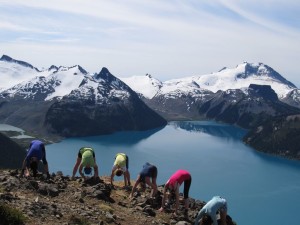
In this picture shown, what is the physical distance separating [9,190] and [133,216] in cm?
662

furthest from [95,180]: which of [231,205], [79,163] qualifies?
[231,205]

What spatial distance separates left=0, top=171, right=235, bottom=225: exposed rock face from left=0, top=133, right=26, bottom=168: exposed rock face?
137553 mm

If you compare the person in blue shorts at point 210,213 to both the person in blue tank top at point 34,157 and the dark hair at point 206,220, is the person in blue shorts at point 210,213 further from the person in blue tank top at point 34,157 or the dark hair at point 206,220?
the person in blue tank top at point 34,157

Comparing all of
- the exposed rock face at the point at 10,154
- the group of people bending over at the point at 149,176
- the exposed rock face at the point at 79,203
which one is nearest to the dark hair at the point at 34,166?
the group of people bending over at the point at 149,176

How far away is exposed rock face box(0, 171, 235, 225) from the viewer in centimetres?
1984

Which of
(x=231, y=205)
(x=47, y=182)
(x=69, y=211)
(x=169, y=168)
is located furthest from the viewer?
(x=169, y=168)

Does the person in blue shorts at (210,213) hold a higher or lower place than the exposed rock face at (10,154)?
higher

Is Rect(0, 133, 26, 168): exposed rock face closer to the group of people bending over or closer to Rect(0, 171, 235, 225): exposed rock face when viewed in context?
the group of people bending over

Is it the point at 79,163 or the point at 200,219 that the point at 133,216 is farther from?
the point at 79,163

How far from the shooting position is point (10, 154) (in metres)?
172

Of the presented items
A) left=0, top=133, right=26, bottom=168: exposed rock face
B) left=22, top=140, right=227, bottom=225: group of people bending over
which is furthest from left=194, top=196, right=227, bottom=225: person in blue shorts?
left=0, top=133, right=26, bottom=168: exposed rock face

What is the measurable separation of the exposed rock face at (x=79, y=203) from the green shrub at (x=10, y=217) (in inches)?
25.0

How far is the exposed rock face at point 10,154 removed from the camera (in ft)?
527

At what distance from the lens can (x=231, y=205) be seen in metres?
134
